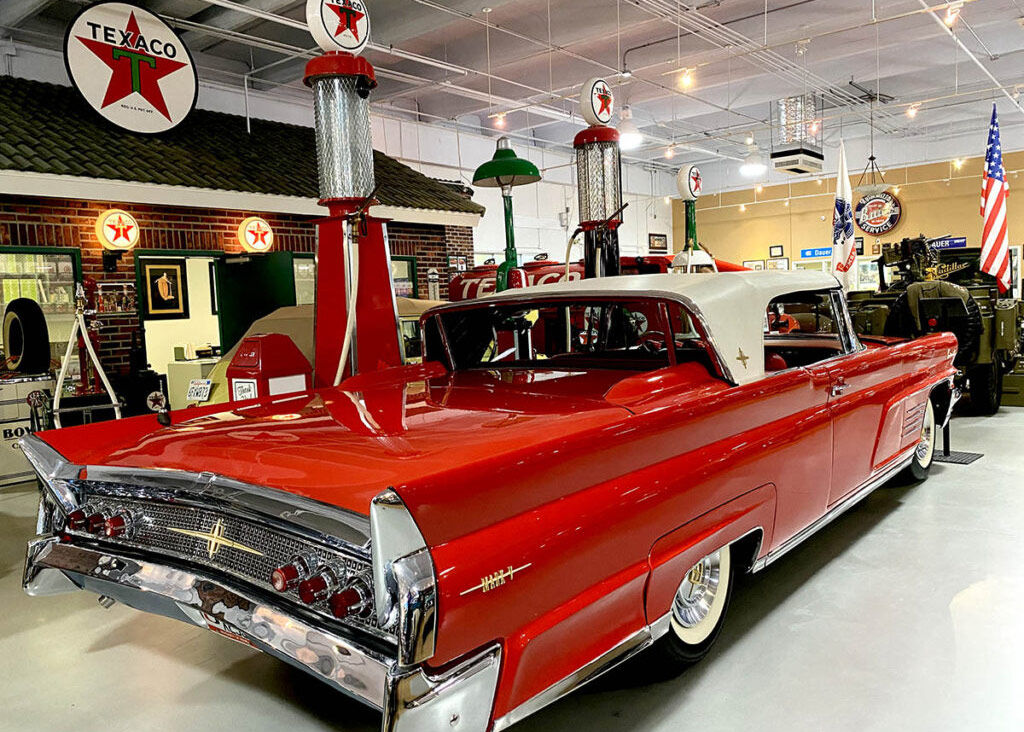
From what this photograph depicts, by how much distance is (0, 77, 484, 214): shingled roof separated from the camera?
695 centimetres

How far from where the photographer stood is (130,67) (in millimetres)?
7809

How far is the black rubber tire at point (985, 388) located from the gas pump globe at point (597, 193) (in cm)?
428

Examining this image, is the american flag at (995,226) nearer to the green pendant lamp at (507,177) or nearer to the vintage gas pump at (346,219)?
the green pendant lamp at (507,177)

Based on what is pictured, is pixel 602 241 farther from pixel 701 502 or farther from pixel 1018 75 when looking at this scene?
pixel 1018 75

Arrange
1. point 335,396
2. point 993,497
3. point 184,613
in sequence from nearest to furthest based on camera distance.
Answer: point 184,613 → point 335,396 → point 993,497

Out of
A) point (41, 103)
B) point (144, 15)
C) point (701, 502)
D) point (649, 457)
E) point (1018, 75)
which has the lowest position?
point (701, 502)

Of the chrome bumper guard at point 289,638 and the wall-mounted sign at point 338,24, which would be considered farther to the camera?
the wall-mounted sign at point 338,24

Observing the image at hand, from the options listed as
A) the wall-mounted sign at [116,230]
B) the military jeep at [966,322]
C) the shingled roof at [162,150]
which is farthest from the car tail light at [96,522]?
the military jeep at [966,322]

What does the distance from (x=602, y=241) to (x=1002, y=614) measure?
3501 millimetres

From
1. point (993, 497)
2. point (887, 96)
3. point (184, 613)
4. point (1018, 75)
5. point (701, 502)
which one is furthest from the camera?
point (887, 96)

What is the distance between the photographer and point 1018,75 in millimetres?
14180

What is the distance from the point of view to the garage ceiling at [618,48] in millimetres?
8859

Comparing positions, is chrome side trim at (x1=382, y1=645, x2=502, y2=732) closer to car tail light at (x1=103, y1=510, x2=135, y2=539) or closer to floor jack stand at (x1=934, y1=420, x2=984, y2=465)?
car tail light at (x1=103, y1=510, x2=135, y2=539)

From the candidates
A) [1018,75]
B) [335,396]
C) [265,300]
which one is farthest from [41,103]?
[1018,75]
